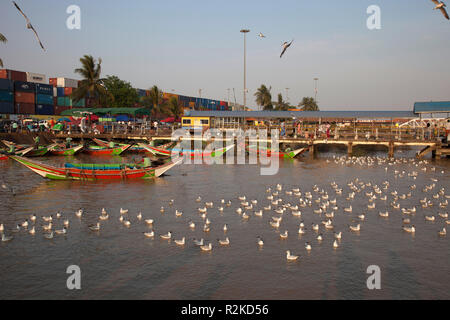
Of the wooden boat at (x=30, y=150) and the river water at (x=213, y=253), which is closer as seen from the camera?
the river water at (x=213, y=253)

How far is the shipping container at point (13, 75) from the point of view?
87688mm

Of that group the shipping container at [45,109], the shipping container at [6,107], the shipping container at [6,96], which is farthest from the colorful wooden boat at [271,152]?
the shipping container at [45,109]

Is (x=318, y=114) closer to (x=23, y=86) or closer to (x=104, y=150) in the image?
(x=104, y=150)

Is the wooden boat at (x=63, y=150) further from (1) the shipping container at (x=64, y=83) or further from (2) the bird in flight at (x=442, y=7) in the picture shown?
(1) the shipping container at (x=64, y=83)

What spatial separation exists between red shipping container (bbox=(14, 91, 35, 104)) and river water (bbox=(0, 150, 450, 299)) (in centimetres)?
6762

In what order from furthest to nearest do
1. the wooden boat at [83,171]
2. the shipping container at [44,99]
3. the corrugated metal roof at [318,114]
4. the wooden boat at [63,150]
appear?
the shipping container at [44,99], the corrugated metal roof at [318,114], the wooden boat at [63,150], the wooden boat at [83,171]

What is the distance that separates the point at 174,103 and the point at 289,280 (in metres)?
92.7

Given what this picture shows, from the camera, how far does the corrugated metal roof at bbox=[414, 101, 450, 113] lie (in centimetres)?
5368

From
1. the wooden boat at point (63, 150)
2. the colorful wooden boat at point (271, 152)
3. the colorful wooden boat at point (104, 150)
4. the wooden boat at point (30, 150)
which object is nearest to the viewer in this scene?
the wooden boat at point (30, 150)

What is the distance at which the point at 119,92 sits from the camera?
88.0 metres

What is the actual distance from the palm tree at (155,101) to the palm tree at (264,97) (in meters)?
25.2

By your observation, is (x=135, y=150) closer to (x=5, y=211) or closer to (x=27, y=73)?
(x=5, y=211)

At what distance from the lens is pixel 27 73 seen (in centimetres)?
9606
